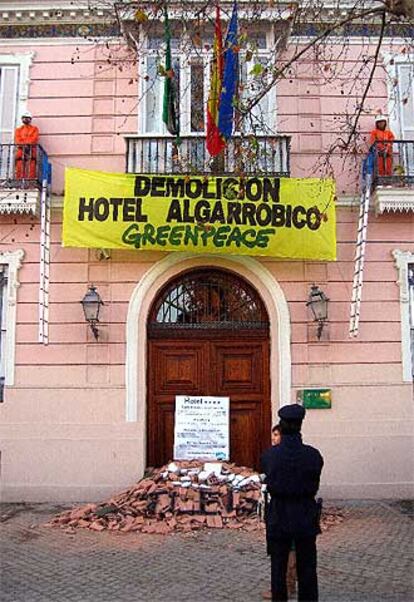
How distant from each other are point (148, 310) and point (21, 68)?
4739mm

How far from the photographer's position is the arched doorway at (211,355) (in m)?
10.2

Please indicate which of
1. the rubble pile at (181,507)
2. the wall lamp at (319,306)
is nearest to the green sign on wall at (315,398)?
the wall lamp at (319,306)

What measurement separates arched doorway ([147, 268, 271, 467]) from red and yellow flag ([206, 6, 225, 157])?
2.35m

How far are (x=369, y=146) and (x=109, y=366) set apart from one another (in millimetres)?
5544

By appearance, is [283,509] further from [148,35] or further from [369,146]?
[148,35]

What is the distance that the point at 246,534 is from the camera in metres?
7.70

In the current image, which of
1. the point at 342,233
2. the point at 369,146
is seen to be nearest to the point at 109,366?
the point at 342,233

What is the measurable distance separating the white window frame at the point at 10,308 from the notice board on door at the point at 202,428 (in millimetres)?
2687

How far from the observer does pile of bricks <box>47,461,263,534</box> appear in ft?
26.5

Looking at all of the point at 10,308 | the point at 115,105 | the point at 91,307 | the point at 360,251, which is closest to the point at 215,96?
the point at 115,105

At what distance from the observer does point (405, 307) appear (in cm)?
1025

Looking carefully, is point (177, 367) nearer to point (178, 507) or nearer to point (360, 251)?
point (178, 507)

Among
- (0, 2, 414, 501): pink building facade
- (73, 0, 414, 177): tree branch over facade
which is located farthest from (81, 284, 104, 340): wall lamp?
(73, 0, 414, 177): tree branch over facade

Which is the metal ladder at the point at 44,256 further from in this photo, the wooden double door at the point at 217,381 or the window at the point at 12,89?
the wooden double door at the point at 217,381
